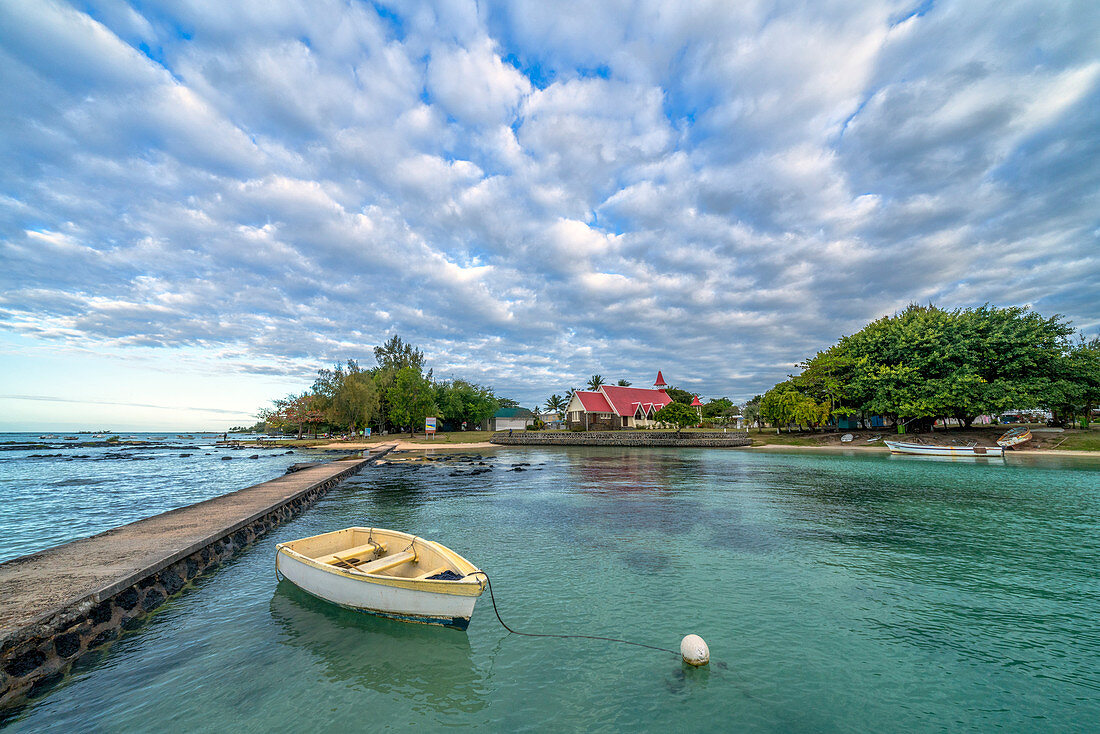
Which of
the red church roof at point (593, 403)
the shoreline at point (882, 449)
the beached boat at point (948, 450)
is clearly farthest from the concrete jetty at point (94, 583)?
the red church roof at point (593, 403)

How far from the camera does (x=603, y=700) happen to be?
18.2ft

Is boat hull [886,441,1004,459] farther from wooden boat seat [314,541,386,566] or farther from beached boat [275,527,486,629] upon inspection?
wooden boat seat [314,541,386,566]

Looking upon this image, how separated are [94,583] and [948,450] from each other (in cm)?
5167

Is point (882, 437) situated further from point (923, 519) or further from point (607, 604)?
point (607, 604)

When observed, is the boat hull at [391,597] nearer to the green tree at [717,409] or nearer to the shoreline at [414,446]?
the shoreline at [414,446]

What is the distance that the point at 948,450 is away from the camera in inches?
1464

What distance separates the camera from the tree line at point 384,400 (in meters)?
67.1

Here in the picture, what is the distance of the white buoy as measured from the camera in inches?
243

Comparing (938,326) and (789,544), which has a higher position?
(938,326)

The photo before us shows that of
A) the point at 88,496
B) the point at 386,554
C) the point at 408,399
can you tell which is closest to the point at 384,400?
the point at 408,399

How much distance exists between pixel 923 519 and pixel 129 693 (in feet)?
70.4

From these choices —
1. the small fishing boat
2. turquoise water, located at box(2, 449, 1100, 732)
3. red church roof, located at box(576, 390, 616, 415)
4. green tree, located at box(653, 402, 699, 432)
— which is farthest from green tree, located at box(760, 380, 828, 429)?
turquoise water, located at box(2, 449, 1100, 732)

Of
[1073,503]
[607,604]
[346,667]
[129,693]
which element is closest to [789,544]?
[607,604]

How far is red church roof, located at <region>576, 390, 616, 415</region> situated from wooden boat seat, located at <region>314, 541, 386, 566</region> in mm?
65154
